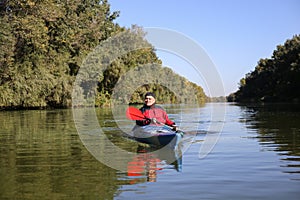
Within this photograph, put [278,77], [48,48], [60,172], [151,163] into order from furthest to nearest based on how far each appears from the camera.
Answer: [278,77] < [48,48] < [151,163] < [60,172]

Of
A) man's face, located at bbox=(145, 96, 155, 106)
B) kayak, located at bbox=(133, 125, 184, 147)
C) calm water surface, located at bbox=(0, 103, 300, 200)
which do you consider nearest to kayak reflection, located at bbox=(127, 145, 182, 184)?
calm water surface, located at bbox=(0, 103, 300, 200)

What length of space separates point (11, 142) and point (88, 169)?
5701 millimetres

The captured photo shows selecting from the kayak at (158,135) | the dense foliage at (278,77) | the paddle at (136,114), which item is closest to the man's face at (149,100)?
the paddle at (136,114)

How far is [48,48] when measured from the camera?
40.9 m

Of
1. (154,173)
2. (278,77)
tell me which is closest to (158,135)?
(154,173)

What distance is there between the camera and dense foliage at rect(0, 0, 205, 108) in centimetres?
3406

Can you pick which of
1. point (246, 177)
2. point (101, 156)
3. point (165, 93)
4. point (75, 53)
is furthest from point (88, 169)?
point (165, 93)

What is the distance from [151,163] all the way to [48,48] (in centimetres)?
3395

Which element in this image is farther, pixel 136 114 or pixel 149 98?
pixel 136 114

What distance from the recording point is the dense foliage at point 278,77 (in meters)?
72.5

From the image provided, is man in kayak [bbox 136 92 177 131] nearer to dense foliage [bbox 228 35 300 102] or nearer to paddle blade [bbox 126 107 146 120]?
A: paddle blade [bbox 126 107 146 120]

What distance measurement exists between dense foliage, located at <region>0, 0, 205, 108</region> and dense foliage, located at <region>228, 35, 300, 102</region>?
33008 millimetres

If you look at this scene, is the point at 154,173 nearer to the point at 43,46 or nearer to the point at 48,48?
the point at 43,46

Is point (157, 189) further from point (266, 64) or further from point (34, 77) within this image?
point (266, 64)
